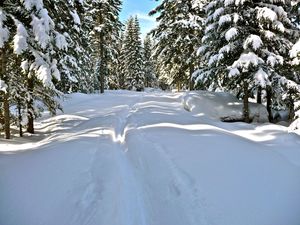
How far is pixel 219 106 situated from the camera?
57.8 feet

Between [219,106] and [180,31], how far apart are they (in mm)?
10640

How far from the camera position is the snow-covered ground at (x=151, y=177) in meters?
5.99

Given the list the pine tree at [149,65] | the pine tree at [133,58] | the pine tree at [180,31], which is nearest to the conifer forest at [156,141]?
the pine tree at [180,31]

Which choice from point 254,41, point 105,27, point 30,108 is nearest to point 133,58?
point 105,27

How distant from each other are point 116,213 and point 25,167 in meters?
3.78

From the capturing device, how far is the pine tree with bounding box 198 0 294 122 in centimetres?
1429

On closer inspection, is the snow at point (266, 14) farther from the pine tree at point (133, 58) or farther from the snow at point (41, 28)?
the pine tree at point (133, 58)

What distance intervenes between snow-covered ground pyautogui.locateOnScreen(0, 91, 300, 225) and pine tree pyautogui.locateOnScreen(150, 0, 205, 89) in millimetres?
14179

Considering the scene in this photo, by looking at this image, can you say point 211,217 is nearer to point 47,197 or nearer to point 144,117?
point 47,197

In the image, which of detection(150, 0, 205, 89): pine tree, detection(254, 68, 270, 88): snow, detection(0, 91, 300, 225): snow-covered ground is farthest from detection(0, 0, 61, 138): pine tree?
detection(150, 0, 205, 89): pine tree

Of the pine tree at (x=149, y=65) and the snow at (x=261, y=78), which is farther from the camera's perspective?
the pine tree at (x=149, y=65)

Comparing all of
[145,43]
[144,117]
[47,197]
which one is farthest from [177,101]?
[145,43]

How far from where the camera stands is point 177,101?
22.2 metres

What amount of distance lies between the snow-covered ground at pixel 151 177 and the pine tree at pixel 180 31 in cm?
1418
